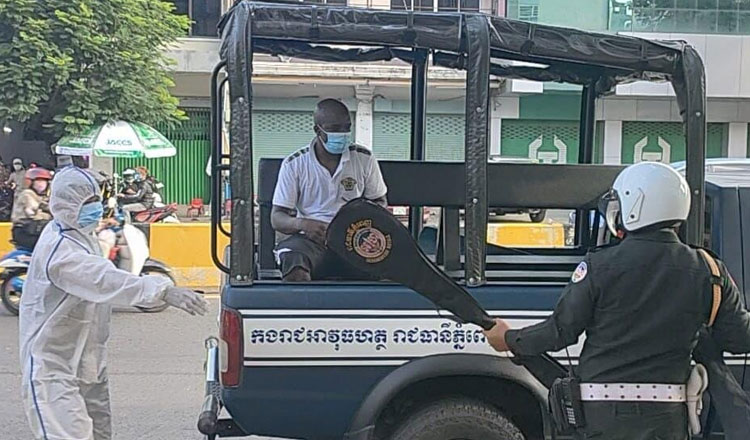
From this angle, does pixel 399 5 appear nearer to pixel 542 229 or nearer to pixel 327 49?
pixel 542 229

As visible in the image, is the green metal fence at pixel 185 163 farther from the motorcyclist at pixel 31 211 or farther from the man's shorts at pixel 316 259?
the man's shorts at pixel 316 259

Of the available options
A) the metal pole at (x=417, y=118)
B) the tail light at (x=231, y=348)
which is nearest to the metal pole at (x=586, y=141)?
the metal pole at (x=417, y=118)

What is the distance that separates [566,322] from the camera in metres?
3.00

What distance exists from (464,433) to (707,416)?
3.55 ft

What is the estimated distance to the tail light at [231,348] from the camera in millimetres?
3830

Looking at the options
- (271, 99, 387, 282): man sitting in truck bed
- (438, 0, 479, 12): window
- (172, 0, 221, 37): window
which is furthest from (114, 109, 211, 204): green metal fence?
(271, 99, 387, 282): man sitting in truck bed

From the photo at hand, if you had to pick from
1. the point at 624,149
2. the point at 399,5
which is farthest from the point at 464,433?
the point at 624,149

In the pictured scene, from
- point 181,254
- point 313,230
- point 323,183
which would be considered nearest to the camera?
point 313,230

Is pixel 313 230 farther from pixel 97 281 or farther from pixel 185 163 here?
pixel 185 163

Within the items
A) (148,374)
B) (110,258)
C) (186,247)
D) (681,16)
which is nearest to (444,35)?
(148,374)

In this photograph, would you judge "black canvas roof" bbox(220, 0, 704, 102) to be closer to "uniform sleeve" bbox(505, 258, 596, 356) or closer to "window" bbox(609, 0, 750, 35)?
"uniform sleeve" bbox(505, 258, 596, 356)

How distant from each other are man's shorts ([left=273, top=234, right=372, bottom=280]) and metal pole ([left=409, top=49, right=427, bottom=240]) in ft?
4.01

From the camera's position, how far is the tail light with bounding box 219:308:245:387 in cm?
383

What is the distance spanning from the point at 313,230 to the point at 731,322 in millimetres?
2247
